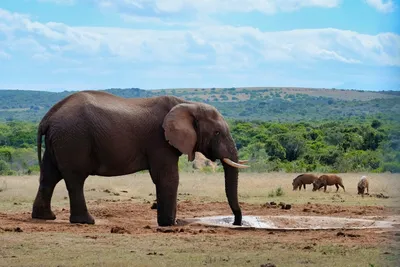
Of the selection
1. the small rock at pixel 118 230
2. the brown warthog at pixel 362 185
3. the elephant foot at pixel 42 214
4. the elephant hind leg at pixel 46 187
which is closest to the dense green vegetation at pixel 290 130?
the brown warthog at pixel 362 185

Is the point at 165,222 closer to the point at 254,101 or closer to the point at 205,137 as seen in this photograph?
the point at 205,137

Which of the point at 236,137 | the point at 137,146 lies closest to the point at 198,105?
the point at 137,146

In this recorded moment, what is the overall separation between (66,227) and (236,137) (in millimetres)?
43000

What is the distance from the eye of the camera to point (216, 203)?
19.9 metres

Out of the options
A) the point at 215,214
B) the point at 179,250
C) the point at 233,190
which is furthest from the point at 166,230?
the point at 215,214

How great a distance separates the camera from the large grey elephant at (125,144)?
14688 millimetres

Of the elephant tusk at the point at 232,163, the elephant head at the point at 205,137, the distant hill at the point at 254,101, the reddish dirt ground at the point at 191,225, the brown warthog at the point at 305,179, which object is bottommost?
the distant hill at the point at 254,101

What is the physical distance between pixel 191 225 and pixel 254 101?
152736 mm

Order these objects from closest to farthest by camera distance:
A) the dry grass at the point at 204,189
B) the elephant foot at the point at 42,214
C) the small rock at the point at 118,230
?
the small rock at the point at 118,230
the elephant foot at the point at 42,214
the dry grass at the point at 204,189

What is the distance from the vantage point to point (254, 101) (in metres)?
167

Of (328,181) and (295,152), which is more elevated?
(328,181)

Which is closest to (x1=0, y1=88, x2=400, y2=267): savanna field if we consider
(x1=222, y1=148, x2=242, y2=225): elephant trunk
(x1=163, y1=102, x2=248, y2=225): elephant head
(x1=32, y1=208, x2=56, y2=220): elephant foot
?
(x1=32, y1=208, x2=56, y2=220): elephant foot

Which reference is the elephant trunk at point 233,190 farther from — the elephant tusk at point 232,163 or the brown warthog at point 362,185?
the brown warthog at point 362,185

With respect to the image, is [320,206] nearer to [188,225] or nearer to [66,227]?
[188,225]
